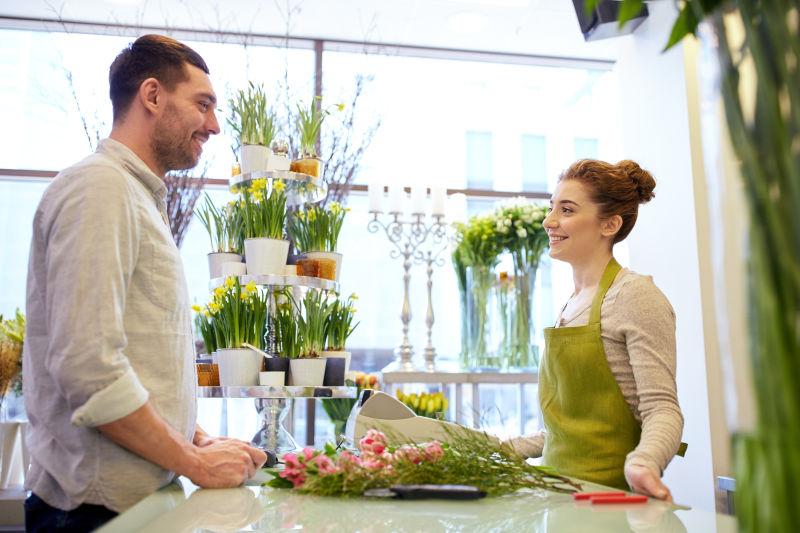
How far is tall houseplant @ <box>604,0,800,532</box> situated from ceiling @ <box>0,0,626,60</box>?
4.44 m

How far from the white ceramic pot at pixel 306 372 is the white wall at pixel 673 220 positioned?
6.10 ft

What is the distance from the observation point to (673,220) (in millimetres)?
3449

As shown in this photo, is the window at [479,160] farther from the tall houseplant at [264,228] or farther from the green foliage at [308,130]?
the tall houseplant at [264,228]

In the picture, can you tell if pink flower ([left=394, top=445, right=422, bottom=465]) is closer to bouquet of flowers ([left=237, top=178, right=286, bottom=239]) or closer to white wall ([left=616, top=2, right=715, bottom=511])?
bouquet of flowers ([left=237, top=178, right=286, bottom=239])

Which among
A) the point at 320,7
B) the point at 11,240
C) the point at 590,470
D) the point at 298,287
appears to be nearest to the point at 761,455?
the point at 590,470

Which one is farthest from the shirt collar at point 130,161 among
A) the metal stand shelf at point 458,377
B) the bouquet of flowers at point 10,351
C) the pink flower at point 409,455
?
the metal stand shelf at point 458,377

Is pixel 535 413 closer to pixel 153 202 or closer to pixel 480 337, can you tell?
pixel 480 337

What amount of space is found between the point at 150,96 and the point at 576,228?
1079 mm

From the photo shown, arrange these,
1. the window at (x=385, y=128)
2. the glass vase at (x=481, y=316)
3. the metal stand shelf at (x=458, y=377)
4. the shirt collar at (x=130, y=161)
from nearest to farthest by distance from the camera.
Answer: the shirt collar at (x=130, y=161) < the metal stand shelf at (x=458, y=377) < the glass vase at (x=481, y=316) < the window at (x=385, y=128)

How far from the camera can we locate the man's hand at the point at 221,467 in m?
1.13

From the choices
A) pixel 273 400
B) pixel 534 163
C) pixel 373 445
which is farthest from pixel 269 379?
pixel 534 163

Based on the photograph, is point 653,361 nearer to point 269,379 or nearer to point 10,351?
point 269,379

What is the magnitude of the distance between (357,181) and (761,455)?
191 inches

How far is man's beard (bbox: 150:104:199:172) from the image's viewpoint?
4.90ft
